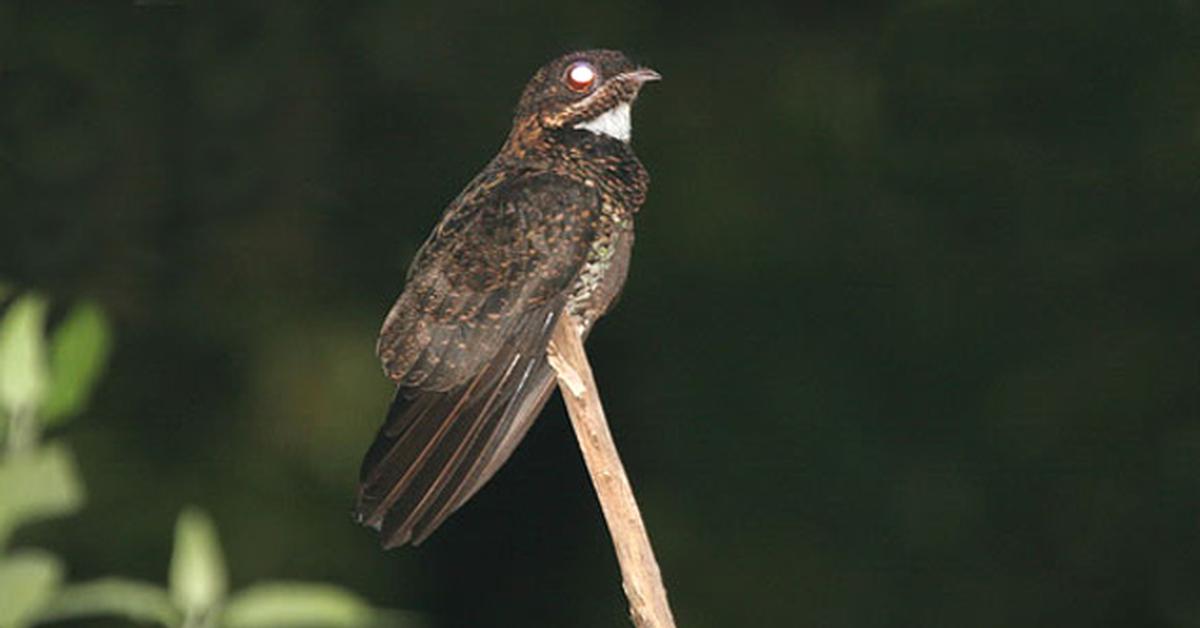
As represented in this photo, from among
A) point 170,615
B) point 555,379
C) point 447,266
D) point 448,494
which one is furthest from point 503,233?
point 170,615

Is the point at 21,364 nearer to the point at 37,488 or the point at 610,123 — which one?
the point at 37,488

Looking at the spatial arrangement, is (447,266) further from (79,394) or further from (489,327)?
(79,394)

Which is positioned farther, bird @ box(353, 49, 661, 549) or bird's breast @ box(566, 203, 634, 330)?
bird's breast @ box(566, 203, 634, 330)

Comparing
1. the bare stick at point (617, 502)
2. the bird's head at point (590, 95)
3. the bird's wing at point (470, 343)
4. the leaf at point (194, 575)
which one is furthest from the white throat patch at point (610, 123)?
the leaf at point (194, 575)

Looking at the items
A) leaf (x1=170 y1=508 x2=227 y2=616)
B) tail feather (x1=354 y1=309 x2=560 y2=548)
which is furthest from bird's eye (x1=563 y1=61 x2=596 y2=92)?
leaf (x1=170 y1=508 x2=227 y2=616)

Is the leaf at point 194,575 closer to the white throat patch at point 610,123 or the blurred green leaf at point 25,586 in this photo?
the blurred green leaf at point 25,586

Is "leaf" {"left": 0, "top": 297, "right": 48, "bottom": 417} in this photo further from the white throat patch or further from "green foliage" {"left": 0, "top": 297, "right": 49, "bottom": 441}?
the white throat patch

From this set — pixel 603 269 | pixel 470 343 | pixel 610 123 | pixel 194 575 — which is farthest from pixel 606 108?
pixel 194 575
